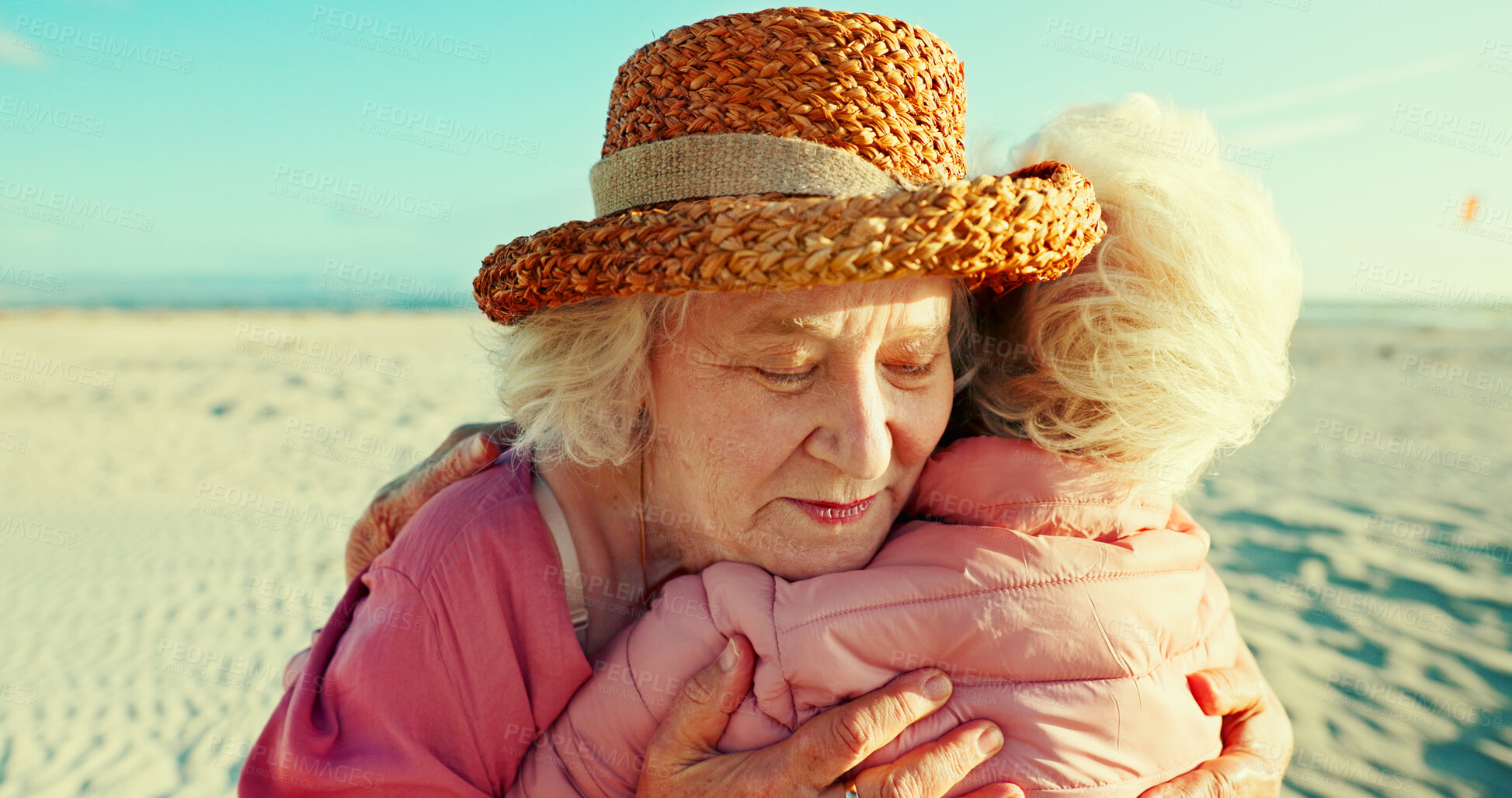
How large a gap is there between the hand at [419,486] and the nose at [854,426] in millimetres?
967

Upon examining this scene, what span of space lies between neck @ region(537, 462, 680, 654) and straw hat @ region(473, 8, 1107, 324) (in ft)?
1.79

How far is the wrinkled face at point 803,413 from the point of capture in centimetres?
A: 142

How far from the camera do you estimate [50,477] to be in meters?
7.38

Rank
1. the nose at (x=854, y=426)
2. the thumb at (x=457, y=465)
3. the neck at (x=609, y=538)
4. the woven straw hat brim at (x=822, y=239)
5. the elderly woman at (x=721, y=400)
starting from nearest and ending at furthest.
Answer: the woven straw hat brim at (x=822, y=239) < the elderly woman at (x=721, y=400) < the nose at (x=854, y=426) < the neck at (x=609, y=538) < the thumb at (x=457, y=465)

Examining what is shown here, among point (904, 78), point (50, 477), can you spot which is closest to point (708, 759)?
point (904, 78)

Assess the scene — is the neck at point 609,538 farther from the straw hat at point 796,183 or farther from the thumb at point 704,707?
the straw hat at point 796,183

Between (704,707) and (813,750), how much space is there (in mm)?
218

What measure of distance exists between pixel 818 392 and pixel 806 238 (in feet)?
1.13

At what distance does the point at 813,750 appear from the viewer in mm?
1458

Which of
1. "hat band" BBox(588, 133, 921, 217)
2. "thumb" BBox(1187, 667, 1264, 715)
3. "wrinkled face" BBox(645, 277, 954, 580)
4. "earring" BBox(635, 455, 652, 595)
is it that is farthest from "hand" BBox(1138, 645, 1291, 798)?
"hat band" BBox(588, 133, 921, 217)

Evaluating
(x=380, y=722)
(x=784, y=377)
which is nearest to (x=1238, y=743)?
(x=784, y=377)

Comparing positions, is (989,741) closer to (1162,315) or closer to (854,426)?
(854,426)

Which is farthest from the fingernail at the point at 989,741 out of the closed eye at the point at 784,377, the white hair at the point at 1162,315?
the closed eye at the point at 784,377

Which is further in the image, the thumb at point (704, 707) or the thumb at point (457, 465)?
the thumb at point (457, 465)
